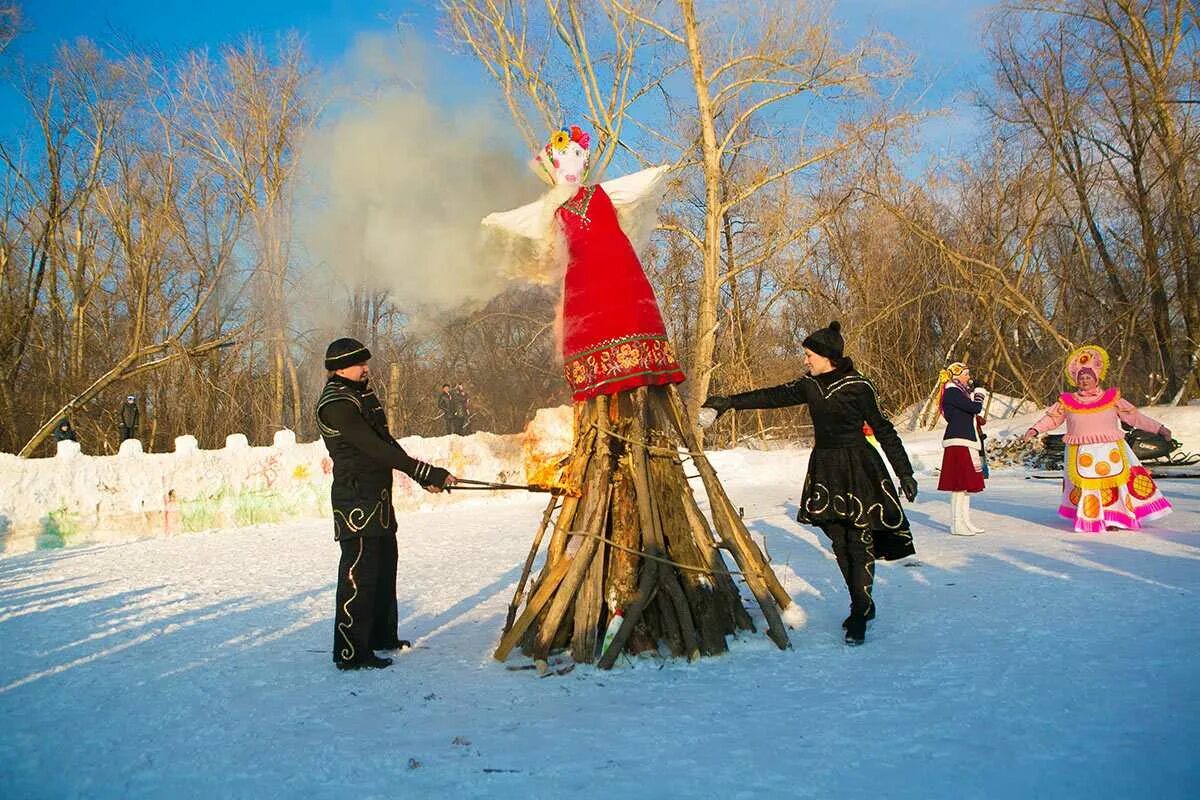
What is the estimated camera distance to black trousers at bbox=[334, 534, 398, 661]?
427cm

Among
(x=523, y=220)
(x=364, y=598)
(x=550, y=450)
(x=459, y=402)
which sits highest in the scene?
(x=523, y=220)

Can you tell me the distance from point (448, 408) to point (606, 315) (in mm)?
9251

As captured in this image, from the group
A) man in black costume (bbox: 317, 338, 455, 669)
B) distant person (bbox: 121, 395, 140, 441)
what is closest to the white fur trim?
man in black costume (bbox: 317, 338, 455, 669)

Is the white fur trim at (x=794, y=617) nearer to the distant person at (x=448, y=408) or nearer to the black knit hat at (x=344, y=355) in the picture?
the black knit hat at (x=344, y=355)

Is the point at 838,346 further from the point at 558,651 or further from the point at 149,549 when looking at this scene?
the point at 149,549

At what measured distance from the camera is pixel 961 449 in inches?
317

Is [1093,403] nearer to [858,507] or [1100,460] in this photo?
[1100,460]

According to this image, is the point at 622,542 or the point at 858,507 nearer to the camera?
the point at 622,542

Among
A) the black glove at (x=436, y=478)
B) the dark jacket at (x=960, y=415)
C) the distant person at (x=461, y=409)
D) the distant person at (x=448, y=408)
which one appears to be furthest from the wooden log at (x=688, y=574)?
the distant person at (x=461, y=409)

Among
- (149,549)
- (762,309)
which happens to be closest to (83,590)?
(149,549)

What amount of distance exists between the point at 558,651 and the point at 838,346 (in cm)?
240

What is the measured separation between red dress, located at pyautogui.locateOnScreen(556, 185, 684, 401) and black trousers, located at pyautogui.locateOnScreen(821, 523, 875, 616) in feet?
4.31

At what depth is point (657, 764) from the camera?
2.86 meters

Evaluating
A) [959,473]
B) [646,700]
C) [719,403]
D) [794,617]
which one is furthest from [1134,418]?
[646,700]
